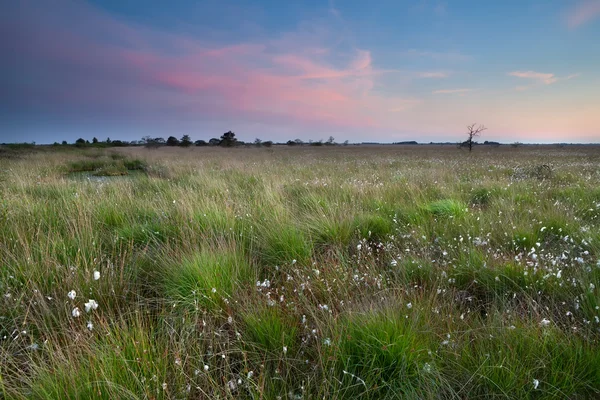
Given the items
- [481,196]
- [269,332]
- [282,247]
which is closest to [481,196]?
[481,196]

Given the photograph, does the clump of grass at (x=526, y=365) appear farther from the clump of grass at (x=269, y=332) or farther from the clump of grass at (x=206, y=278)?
the clump of grass at (x=206, y=278)

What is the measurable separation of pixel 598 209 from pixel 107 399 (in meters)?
8.12

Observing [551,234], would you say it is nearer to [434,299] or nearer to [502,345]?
[434,299]

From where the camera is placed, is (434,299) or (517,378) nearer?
(517,378)

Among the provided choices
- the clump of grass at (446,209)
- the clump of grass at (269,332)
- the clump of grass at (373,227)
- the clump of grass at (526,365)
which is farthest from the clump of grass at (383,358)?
the clump of grass at (446,209)

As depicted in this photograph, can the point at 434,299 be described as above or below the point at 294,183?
below

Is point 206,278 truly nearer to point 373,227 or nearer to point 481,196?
point 373,227

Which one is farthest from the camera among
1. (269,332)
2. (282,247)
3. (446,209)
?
(446,209)

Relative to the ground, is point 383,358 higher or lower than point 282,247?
lower

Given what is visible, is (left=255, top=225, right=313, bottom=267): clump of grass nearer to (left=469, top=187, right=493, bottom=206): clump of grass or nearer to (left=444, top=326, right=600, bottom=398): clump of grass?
(left=444, top=326, right=600, bottom=398): clump of grass

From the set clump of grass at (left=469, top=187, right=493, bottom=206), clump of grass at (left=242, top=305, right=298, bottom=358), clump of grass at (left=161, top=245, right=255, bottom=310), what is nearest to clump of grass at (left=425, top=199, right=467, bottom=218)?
clump of grass at (left=469, top=187, right=493, bottom=206)

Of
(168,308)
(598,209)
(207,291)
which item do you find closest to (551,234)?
(598,209)

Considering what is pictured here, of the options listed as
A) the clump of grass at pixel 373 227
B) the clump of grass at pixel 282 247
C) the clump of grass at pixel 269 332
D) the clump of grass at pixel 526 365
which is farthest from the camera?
the clump of grass at pixel 373 227

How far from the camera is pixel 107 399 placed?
1600 millimetres
